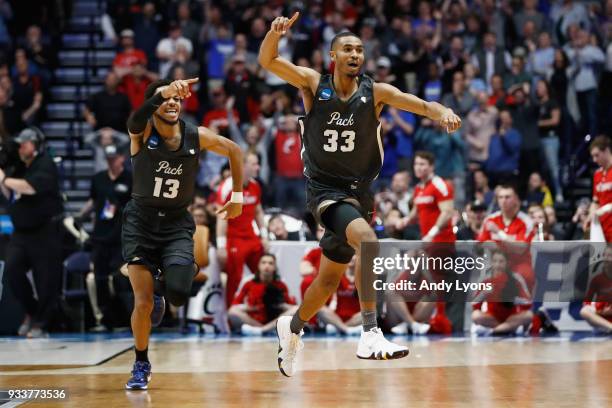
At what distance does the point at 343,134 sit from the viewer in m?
7.96

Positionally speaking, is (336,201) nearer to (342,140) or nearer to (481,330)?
(342,140)

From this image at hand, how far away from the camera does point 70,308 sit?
1351 centimetres

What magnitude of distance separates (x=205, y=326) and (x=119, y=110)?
4.63m

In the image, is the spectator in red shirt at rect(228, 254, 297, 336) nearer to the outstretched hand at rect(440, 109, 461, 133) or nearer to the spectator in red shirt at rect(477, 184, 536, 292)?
the spectator in red shirt at rect(477, 184, 536, 292)

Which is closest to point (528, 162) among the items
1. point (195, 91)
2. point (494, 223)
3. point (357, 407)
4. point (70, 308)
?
point (494, 223)

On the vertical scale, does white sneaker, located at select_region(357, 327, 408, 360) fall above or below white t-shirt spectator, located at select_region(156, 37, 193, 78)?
below

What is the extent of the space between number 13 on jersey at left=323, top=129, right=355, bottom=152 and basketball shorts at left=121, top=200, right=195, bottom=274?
1.52 m

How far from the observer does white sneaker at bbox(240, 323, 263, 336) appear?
42.2ft

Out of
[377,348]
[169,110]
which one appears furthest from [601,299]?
[169,110]

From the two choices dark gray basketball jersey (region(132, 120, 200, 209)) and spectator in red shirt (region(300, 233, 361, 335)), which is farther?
spectator in red shirt (region(300, 233, 361, 335))

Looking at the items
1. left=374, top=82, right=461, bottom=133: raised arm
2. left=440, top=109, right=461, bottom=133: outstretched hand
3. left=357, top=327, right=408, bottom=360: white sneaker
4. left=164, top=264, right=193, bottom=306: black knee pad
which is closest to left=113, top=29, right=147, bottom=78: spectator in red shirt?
left=164, top=264, right=193, bottom=306: black knee pad

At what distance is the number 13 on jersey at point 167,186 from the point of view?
8.52 meters

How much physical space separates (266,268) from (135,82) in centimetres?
580

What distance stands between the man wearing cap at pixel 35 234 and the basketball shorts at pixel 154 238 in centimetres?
430
